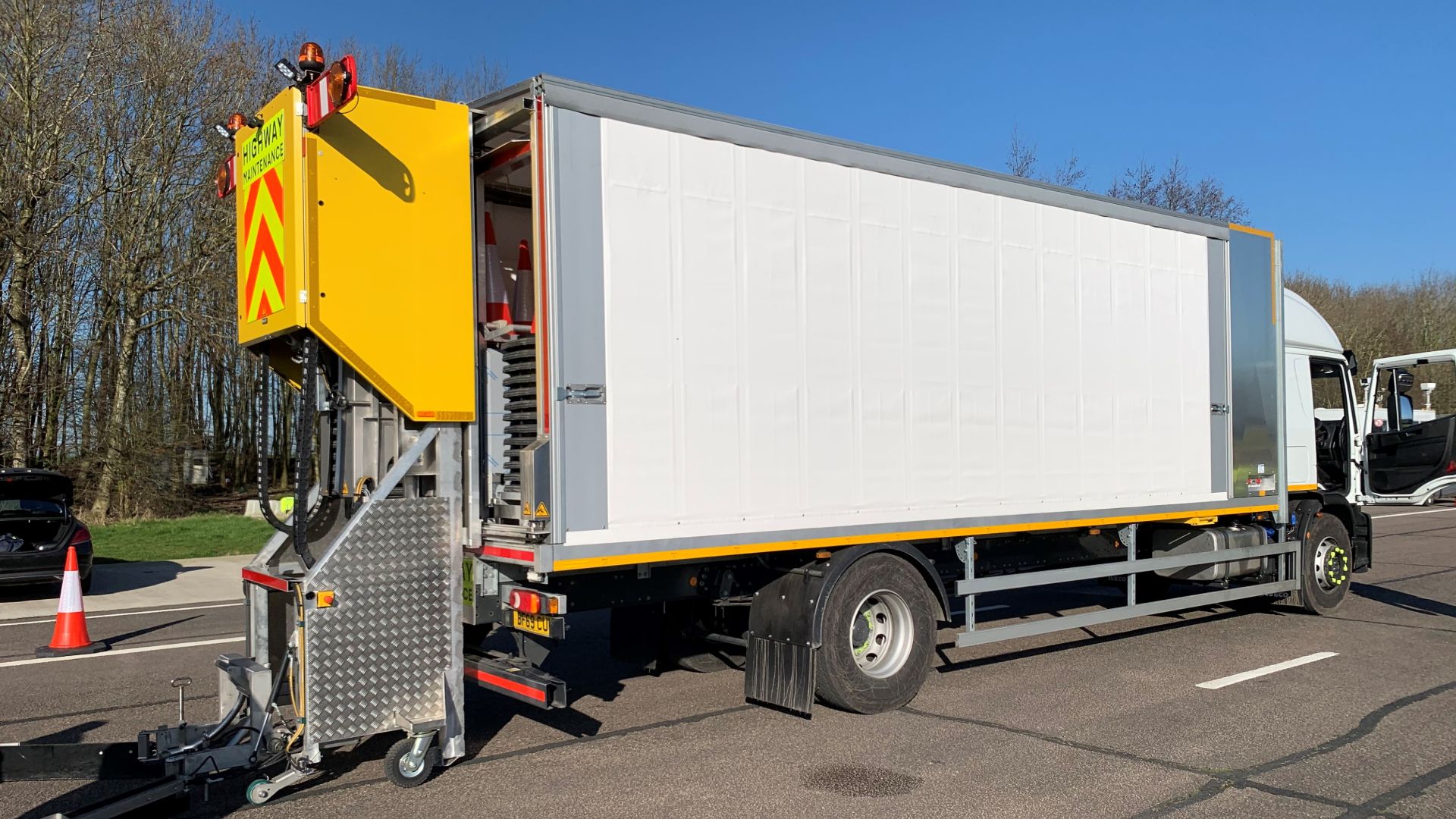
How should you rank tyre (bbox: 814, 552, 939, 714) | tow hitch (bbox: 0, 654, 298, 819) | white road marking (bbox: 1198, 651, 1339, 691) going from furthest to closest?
white road marking (bbox: 1198, 651, 1339, 691), tyre (bbox: 814, 552, 939, 714), tow hitch (bbox: 0, 654, 298, 819)

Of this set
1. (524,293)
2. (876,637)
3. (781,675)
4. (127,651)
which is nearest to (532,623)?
(781,675)

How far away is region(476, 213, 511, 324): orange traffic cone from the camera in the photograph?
20.6 feet

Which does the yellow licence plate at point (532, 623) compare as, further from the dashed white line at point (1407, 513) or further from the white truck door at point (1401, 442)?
the dashed white line at point (1407, 513)

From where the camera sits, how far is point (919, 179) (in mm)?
7086

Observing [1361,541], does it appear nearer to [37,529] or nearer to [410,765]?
[410,765]

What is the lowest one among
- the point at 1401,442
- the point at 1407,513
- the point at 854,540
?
the point at 1407,513

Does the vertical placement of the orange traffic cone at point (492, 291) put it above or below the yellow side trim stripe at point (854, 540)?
above

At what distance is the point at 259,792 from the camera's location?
483 centimetres

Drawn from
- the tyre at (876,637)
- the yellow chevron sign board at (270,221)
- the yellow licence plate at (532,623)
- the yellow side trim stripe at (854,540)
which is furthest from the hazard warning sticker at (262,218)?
the tyre at (876,637)

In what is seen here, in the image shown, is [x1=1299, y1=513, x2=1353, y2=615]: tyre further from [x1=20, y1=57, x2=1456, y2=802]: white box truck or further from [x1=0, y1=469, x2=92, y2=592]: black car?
[x1=0, y1=469, x2=92, y2=592]: black car

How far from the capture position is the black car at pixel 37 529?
11727 millimetres

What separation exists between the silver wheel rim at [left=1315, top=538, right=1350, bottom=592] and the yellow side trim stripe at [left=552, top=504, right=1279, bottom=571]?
1748 millimetres

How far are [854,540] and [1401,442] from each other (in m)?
7.84

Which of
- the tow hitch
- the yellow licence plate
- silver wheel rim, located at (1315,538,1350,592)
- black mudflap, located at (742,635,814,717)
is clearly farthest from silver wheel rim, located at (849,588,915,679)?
silver wheel rim, located at (1315,538,1350,592)
